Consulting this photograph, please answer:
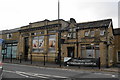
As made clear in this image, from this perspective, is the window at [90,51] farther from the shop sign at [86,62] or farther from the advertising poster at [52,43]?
the advertising poster at [52,43]

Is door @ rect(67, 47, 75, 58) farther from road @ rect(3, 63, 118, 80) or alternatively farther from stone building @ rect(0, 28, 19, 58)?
stone building @ rect(0, 28, 19, 58)

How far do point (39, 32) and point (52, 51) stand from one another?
17.6 ft

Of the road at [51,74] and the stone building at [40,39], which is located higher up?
the stone building at [40,39]

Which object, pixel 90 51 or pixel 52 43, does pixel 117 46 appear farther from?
pixel 52 43

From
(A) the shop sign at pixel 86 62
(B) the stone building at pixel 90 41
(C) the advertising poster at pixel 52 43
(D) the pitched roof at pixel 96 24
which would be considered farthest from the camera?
(C) the advertising poster at pixel 52 43

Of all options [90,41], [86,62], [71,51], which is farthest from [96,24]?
[86,62]

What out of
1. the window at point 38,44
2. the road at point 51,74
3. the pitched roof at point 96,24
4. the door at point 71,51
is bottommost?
the road at point 51,74

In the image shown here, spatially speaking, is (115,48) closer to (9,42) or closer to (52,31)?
(52,31)

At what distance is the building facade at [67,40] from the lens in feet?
72.6

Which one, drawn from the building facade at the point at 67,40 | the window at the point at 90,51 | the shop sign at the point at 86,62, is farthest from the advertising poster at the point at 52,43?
the shop sign at the point at 86,62

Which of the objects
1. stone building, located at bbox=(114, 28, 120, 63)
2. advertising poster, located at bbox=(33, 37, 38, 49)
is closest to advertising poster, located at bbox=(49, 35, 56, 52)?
advertising poster, located at bbox=(33, 37, 38, 49)

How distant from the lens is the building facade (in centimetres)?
2214

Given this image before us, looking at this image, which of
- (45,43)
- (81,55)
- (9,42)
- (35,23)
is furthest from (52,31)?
(9,42)

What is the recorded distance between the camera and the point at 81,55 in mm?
23516
